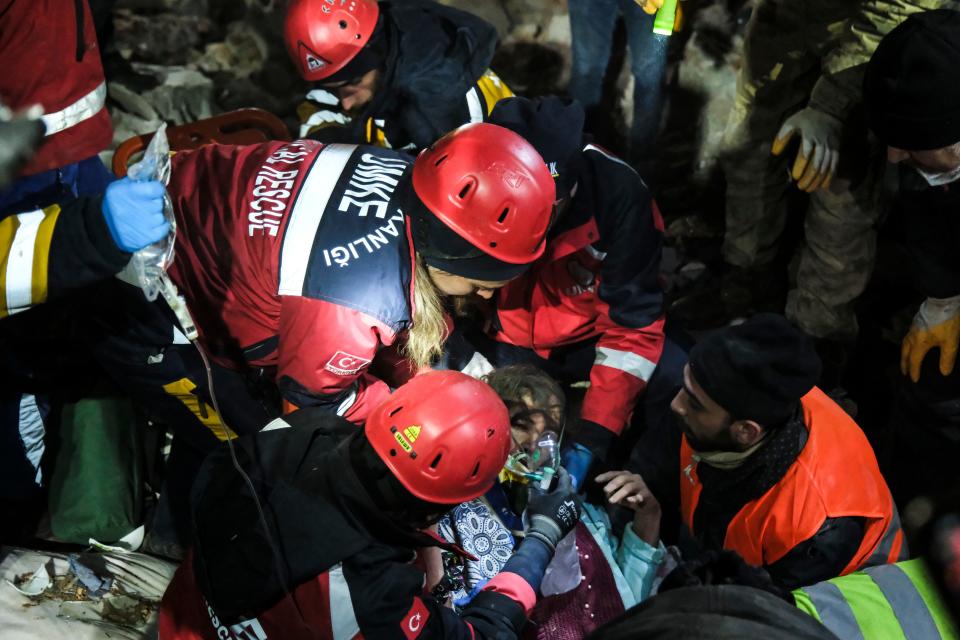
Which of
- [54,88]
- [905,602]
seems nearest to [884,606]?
[905,602]

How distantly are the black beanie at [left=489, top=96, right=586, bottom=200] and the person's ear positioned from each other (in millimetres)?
1078

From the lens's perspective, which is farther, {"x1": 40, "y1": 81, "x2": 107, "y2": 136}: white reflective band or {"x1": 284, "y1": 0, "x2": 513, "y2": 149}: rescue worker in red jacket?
{"x1": 284, "y1": 0, "x2": 513, "y2": 149}: rescue worker in red jacket

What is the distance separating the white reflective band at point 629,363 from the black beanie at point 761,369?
2.98 ft

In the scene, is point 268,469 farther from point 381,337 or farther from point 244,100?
point 244,100

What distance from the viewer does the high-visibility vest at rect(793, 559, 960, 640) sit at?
1.84m

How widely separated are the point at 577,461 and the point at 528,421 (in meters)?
0.39

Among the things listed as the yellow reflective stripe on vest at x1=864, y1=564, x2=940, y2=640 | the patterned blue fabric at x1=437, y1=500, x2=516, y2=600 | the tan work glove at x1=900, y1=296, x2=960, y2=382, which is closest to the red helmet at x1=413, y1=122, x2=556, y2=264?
the patterned blue fabric at x1=437, y1=500, x2=516, y2=600

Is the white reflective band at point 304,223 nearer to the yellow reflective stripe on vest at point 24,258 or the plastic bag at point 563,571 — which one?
the yellow reflective stripe on vest at point 24,258

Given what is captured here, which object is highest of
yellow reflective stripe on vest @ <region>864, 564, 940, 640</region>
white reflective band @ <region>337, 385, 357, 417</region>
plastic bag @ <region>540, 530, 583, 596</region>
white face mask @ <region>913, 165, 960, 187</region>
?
white face mask @ <region>913, 165, 960, 187</region>

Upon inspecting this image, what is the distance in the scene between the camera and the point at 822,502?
2.52 m

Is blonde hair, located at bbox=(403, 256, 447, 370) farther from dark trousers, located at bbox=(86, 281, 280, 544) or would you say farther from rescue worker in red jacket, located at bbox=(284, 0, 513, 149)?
rescue worker in red jacket, located at bbox=(284, 0, 513, 149)

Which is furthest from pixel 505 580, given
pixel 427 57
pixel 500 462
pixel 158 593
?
pixel 427 57

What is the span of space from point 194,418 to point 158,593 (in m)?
0.65

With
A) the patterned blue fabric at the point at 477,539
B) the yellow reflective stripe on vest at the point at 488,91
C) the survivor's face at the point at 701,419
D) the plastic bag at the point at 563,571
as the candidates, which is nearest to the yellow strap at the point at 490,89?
the yellow reflective stripe on vest at the point at 488,91
